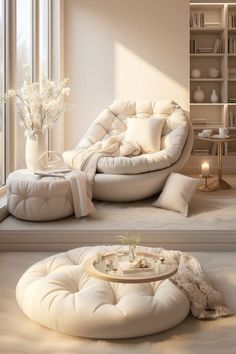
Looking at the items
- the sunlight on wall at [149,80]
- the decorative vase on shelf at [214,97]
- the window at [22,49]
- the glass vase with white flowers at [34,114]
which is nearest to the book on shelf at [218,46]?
the decorative vase on shelf at [214,97]

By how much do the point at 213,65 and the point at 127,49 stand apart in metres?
1.67

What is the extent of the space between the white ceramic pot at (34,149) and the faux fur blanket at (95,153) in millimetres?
367

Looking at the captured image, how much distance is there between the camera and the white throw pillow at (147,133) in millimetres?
5180

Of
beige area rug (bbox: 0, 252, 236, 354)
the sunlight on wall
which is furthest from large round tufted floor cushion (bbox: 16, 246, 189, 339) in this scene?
the sunlight on wall

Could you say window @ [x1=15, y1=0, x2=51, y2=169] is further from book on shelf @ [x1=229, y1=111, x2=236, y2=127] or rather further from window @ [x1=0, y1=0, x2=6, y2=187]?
book on shelf @ [x1=229, y1=111, x2=236, y2=127]

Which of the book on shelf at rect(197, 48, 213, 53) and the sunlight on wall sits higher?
the book on shelf at rect(197, 48, 213, 53)

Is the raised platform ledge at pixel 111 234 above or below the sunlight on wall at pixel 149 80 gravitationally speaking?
below

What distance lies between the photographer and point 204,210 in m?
4.53

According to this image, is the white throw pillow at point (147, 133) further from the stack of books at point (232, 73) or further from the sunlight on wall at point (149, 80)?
the stack of books at point (232, 73)

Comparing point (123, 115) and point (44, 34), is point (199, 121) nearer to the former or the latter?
point (123, 115)

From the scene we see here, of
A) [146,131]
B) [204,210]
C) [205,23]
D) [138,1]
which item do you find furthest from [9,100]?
[205,23]

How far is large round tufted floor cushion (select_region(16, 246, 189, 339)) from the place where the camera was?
2.34 metres

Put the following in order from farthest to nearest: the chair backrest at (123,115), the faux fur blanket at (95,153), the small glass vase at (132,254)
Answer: the chair backrest at (123,115) < the faux fur blanket at (95,153) < the small glass vase at (132,254)

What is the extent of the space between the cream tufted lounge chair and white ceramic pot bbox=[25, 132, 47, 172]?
1.96 ft
